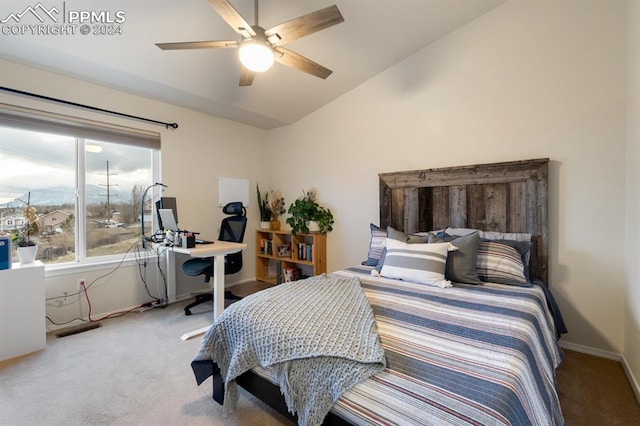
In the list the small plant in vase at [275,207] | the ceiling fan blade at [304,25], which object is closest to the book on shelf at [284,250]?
the small plant in vase at [275,207]

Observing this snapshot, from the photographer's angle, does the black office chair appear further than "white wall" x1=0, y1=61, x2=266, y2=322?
Yes

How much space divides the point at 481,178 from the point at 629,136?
0.97 m

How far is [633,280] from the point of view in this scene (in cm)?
191

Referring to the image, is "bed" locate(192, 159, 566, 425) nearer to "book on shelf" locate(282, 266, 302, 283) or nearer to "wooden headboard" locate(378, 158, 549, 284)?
"wooden headboard" locate(378, 158, 549, 284)

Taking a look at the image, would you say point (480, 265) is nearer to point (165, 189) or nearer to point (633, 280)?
point (633, 280)

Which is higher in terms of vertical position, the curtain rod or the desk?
the curtain rod

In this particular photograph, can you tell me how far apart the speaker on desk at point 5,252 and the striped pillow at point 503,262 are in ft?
12.3

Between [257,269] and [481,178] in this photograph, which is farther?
[257,269]

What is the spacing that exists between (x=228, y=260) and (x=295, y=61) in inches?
86.0

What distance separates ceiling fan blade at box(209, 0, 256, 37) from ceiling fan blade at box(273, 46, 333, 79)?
0.71ft

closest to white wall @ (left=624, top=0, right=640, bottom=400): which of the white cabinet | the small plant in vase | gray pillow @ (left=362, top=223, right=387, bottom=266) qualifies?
gray pillow @ (left=362, top=223, right=387, bottom=266)

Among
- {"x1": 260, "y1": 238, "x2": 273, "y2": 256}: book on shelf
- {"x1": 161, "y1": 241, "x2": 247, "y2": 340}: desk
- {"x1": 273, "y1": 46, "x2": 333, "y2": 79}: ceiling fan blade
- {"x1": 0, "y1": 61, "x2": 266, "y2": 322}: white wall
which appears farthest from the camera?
{"x1": 260, "y1": 238, "x2": 273, "y2": 256}: book on shelf

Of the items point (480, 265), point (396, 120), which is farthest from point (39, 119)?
point (480, 265)

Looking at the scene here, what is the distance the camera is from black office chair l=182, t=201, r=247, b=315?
307 centimetres
